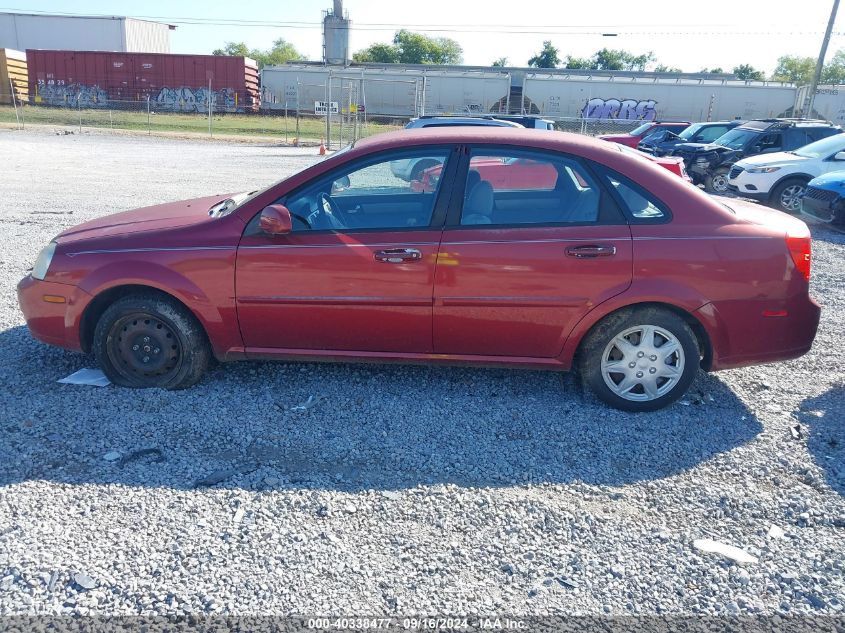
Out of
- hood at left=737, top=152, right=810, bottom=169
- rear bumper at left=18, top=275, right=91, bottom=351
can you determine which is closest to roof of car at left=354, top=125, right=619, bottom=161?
rear bumper at left=18, top=275, right=91, bottom=351

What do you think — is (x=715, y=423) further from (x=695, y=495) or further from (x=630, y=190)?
(x=630, y=190)

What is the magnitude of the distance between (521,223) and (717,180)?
1309 centimetres

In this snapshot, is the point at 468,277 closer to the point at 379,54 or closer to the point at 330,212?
the point at 330,212

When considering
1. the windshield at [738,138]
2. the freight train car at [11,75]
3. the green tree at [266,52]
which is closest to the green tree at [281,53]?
the green tree at [266,52]

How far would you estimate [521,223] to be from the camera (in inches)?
155

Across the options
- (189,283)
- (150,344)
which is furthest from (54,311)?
(189,283)

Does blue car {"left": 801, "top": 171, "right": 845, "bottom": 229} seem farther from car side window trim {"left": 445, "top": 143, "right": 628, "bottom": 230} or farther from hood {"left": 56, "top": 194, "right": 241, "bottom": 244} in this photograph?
hood {"left": 56, "top": 194, "right": 241, "bottom": 244}

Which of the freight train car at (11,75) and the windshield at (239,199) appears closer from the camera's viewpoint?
the windshield at (239,199)

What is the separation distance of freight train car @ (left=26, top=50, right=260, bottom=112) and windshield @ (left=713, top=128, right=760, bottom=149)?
33.5 metres

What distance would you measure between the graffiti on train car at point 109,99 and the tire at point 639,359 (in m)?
42.8

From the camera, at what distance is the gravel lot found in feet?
8.54

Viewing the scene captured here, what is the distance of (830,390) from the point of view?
15.0 ft

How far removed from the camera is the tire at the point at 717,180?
15078mm

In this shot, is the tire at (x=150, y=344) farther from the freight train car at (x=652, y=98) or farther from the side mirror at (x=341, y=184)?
the freight train car at (x=652, y=98)
